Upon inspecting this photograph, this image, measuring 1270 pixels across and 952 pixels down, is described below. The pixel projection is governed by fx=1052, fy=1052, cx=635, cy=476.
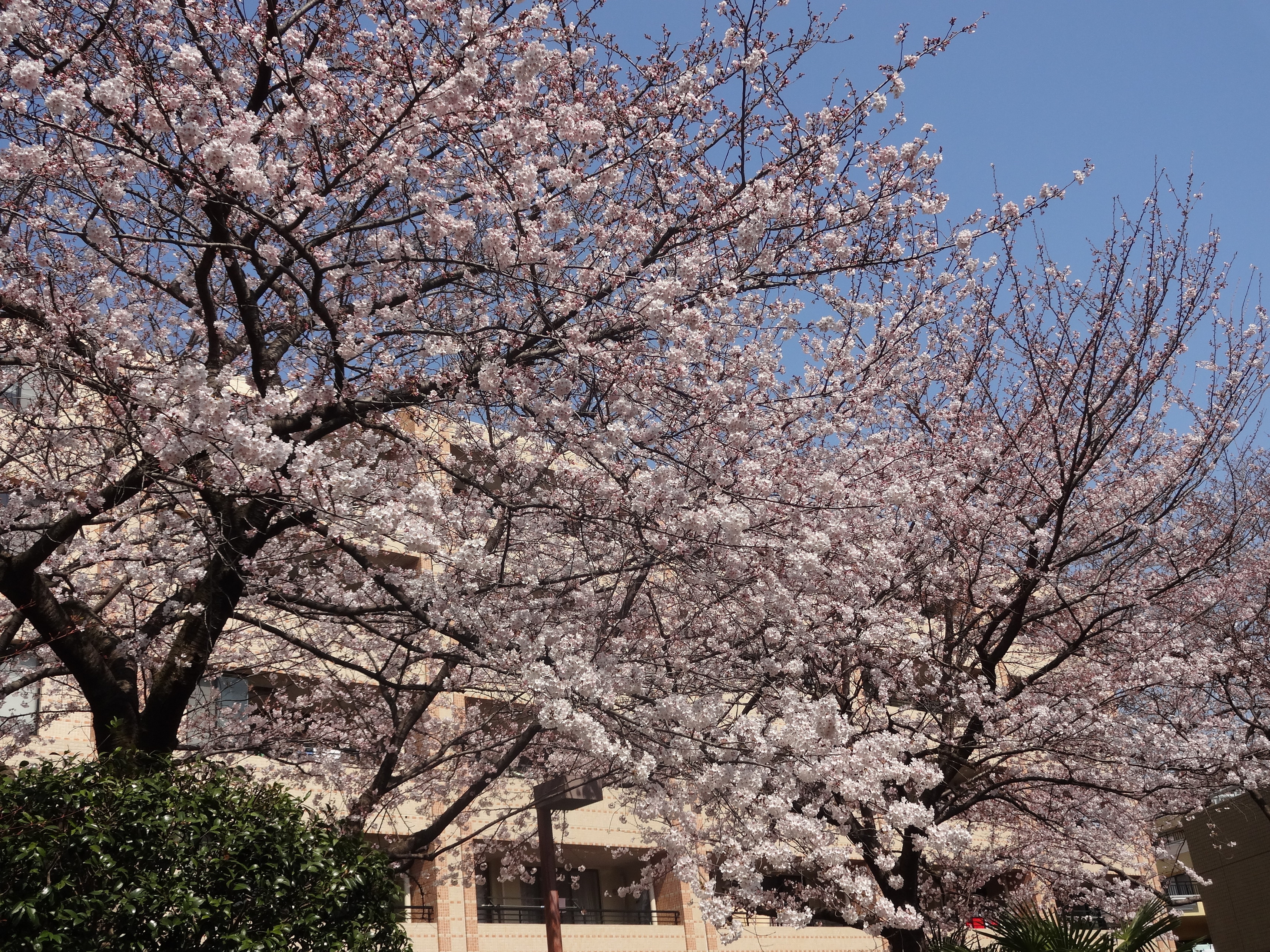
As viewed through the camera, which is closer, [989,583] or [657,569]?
[657,569]

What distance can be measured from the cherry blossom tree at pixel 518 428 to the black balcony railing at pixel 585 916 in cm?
1014

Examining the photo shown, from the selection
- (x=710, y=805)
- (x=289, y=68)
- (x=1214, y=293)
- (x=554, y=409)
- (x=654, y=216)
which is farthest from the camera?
(x=1214, y=293)

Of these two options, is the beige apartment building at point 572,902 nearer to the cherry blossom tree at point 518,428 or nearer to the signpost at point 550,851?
the signpost at point 550,851

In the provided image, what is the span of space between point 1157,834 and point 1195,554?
8.49 metres

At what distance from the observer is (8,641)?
8.16m

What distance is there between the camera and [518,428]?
752 cm

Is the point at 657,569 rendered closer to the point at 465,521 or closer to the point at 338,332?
the point at 465,521

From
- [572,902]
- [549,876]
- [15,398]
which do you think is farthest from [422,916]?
[15,398]

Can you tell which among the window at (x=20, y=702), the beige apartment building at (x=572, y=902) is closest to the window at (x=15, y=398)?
the window at (x=20, y=702)

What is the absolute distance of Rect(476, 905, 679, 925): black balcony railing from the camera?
20.2 metres

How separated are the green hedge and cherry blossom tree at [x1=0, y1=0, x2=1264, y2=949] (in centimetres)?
142

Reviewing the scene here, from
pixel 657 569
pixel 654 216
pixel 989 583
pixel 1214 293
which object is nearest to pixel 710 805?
pixel 657 569

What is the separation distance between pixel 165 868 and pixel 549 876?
8361 mm

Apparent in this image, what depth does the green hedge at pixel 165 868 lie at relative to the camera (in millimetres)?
4523
